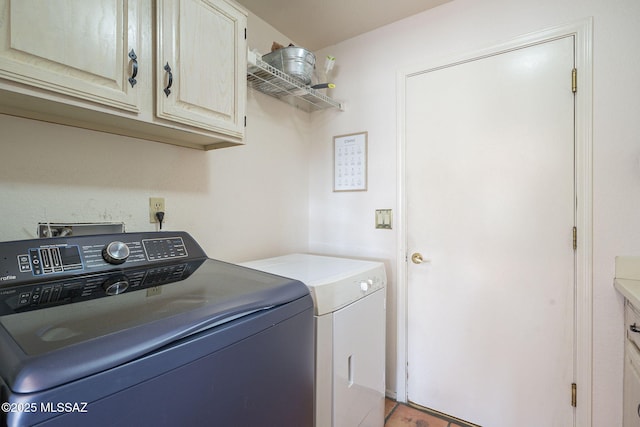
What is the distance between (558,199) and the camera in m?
1.49

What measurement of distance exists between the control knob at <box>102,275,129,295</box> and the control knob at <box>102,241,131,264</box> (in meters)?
0.09

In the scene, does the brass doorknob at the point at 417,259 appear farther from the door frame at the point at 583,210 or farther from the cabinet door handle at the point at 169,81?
the cabinet door handle at the point at 169,81

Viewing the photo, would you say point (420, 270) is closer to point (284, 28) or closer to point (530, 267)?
point (530, 267)

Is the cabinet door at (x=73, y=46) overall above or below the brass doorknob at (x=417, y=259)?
above

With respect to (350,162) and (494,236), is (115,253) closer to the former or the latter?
(350,162)

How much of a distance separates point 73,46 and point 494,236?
1.95 metres

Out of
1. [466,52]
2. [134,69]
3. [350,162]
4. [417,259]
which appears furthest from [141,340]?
[466,52]

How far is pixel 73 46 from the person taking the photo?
2.87 feet

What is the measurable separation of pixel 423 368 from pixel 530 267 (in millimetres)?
877

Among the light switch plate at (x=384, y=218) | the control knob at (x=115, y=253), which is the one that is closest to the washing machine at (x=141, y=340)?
the control knob at (x=115, y=253)

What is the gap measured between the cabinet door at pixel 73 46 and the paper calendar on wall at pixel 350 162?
4.57 ft

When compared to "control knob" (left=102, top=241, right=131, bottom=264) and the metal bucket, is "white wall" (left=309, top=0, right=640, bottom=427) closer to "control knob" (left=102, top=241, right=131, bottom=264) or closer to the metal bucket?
the metal bucket

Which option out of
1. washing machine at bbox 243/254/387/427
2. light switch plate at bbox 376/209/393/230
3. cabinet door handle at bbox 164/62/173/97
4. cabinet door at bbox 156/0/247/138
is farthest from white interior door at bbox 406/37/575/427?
cabinet door handle at bbox 164/62/173/97

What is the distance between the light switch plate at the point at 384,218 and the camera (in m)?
1.97
